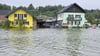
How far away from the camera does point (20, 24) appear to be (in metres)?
64.3

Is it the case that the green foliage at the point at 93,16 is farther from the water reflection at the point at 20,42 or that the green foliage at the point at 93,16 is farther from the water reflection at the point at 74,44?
the water reflection at the point at 20,42

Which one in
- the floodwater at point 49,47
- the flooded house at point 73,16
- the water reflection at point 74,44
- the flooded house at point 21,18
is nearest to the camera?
the floodwater at point 49,47

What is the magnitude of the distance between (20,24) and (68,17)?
13.5 metres

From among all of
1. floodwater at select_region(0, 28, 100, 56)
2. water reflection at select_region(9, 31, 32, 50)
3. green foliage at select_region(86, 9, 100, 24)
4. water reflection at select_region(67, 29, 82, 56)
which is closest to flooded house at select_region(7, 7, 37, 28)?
green foliage at select_region(86, 9, 100, 24)

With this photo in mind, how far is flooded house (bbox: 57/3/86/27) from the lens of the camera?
72250 millimetres

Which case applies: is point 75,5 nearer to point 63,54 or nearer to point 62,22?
point 62,22

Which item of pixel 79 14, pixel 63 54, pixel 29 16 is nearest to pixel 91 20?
pixel 79 14

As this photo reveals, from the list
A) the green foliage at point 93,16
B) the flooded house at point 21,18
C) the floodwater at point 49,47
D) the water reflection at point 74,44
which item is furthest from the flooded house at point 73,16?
the floodwater at point 49,47

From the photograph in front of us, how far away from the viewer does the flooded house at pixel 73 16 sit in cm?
7225

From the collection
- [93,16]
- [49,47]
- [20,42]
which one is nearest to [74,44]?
[49,47]

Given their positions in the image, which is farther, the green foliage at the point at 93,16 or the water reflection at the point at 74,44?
the green foliage at the point at 93,16

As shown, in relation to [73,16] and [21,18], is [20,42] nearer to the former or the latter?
[21,18]

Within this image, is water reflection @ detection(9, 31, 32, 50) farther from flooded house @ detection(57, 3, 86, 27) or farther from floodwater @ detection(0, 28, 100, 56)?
flooded house @ detection(57, 3, 86, 27)

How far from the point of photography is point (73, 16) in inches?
2872
